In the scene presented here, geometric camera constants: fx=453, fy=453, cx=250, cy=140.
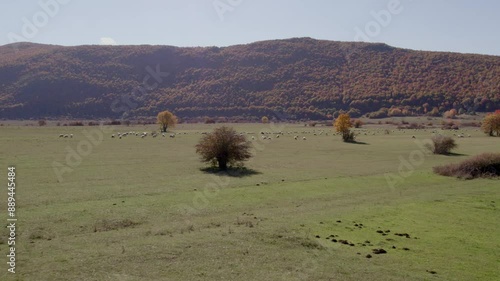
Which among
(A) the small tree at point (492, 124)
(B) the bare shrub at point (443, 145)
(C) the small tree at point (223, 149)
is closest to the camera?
(C) the small tree at point (223, 149)

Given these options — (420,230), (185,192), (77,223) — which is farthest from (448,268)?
(185,192)

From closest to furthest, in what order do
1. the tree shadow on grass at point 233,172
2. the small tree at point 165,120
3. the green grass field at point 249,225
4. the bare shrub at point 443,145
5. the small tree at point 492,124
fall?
the green grass field at point 249,225 → the tree shadow on grass at point 233,172 → the bare shrub at point 443,145 → the small tree at point 492,124 → the small tree at point 165,120

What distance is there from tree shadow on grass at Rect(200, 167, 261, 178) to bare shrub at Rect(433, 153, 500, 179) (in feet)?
56.8

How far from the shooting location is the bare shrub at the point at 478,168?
39.8 meters

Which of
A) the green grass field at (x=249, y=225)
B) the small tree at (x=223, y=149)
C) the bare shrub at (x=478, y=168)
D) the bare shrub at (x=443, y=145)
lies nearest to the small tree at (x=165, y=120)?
the bare shrub at (x=443, y=145)

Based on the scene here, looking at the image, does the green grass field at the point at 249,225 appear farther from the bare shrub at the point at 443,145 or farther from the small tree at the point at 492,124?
the small tree at the point at 492,124

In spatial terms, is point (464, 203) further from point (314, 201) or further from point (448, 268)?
point (448, 268)

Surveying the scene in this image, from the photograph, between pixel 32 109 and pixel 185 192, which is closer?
pixel 185 192

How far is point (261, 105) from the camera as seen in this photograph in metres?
194

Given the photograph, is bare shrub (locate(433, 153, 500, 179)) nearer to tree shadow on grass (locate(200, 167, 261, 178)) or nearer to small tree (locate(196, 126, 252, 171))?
tree shadow on grass (locate(200, 167, 261, 178))

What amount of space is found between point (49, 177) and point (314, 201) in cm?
2038

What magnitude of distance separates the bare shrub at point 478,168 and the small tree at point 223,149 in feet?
61.3

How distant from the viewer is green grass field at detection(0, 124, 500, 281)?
1588 centimetres

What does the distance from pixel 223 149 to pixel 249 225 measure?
21.7m
